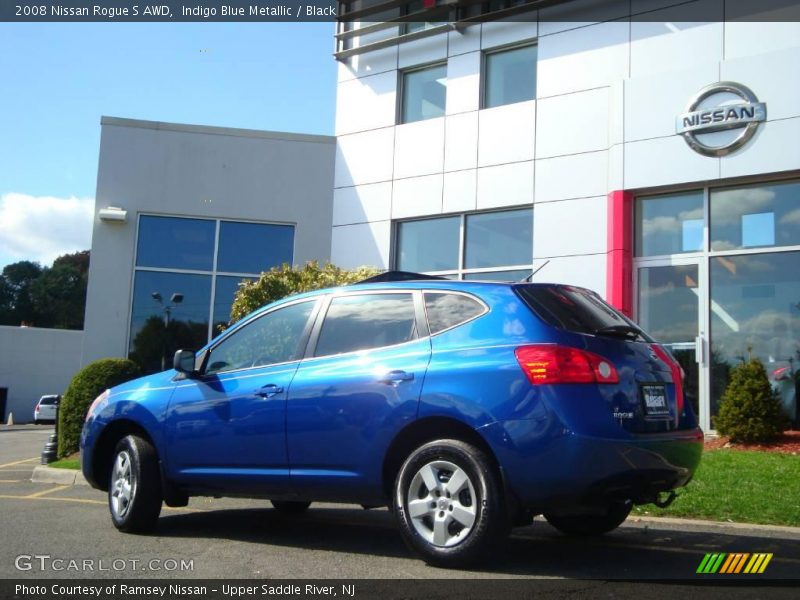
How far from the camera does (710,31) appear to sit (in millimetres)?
13500

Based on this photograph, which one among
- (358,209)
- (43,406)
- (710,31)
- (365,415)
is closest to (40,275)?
(43,406)

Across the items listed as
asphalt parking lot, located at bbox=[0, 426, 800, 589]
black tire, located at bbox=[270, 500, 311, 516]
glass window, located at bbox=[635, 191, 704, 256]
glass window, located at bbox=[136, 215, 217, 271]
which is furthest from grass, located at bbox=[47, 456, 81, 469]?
glass window, located at bbox=[635, 191, 704, 256]

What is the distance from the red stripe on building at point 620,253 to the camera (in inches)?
528

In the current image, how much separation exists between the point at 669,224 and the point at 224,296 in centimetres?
1073

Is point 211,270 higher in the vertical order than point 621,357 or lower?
higher

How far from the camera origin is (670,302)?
1328cm

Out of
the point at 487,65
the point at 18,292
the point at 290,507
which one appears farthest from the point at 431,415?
the point at 18,292

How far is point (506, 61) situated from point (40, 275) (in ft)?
230

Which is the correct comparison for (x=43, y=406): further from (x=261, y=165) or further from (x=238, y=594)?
(x=238, y=594)

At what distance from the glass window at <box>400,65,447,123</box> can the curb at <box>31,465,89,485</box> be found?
943 centimetres

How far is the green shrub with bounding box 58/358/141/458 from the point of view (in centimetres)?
1307

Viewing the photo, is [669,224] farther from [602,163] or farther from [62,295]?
[62,295]

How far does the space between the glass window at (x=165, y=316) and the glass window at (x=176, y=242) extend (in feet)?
0.94

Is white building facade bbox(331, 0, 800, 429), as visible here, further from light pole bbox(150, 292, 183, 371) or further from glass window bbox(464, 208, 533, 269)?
light pole bbox(150, 292, 183, 371)
